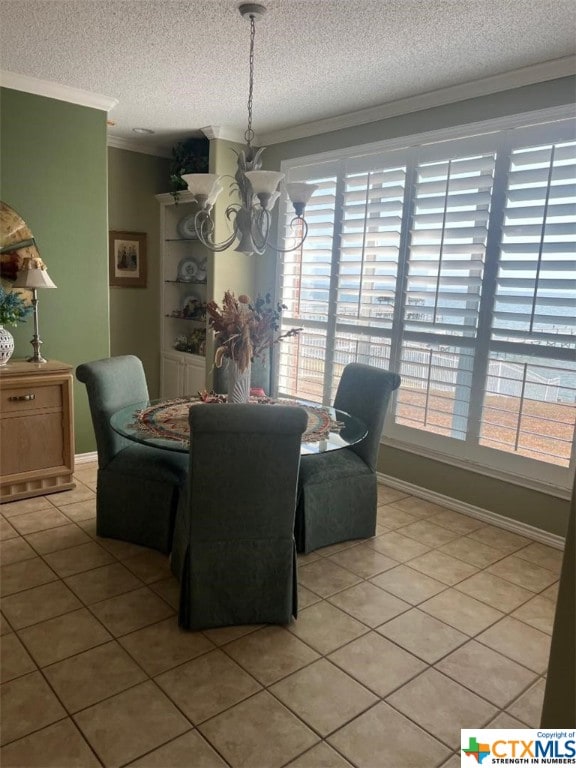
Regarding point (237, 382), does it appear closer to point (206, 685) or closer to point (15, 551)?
point (206, 685)

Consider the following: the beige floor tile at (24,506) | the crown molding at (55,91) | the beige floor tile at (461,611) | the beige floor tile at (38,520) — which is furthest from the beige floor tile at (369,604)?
the crown molding at (55,91)

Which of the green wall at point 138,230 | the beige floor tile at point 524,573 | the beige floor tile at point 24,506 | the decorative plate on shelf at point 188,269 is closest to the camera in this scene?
the beige floor tile at point 524,573

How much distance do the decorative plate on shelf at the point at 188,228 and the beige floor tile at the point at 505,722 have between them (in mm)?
4589

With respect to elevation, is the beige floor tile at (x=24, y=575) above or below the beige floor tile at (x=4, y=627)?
above

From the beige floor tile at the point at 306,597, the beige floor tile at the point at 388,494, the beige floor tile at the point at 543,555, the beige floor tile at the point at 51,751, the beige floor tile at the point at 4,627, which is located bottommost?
the beige floor tile at the point at 51,751

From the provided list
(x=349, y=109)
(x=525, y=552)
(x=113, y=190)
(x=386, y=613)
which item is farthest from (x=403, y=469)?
(x=113, y=190)

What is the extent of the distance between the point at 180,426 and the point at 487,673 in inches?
65.3

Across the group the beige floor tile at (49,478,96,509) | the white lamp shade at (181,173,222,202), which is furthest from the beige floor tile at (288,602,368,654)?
the white lamp shade at (181,173,222,202)

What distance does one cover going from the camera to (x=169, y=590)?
2617mm

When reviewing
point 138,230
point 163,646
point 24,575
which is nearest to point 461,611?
point 163,646

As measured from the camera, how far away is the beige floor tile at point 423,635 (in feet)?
7.48

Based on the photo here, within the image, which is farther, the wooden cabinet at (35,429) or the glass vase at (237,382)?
the wooden cabinet at (35,429)

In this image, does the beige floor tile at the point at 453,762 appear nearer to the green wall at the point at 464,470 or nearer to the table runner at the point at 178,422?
the table runner at the point at 178,422

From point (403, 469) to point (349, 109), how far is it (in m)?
2.60
